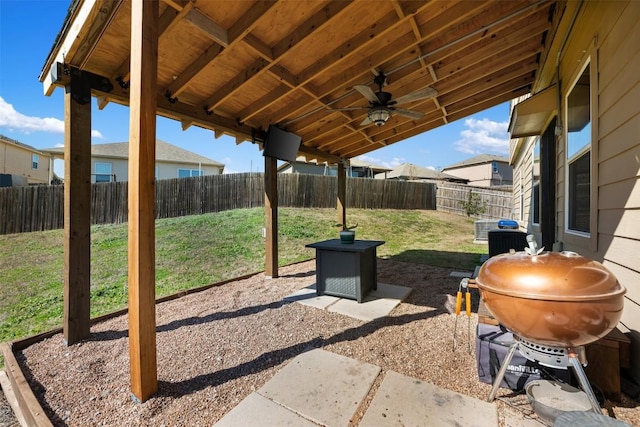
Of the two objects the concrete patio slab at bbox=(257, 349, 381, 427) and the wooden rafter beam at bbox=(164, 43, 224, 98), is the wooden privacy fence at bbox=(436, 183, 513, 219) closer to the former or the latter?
the concrete patio slab at bbox=(257, 349, 381, 427)

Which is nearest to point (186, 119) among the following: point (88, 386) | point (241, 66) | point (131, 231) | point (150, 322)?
point (241, 66)

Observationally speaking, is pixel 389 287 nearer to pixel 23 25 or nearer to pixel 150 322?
pixel 150 322

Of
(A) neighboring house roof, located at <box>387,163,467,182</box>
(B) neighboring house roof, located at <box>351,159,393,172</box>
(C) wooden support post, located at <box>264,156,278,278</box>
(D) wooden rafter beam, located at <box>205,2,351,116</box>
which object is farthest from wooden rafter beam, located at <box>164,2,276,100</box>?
(A) neighboring house roof, located at <box>387,163,467,182</box>

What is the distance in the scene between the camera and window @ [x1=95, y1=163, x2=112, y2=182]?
49.3ft

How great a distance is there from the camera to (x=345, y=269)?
3980 millimetres

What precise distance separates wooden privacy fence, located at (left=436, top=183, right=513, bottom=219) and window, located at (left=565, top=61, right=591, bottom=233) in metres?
12.4

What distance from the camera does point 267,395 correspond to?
199 cm

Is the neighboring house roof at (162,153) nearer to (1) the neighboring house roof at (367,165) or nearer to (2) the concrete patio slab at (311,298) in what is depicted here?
(1) the neighboring house roof at (367,165)

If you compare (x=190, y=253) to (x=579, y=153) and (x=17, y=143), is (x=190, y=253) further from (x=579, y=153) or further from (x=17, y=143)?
(x=17, y=143)

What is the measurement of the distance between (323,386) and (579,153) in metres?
3.33

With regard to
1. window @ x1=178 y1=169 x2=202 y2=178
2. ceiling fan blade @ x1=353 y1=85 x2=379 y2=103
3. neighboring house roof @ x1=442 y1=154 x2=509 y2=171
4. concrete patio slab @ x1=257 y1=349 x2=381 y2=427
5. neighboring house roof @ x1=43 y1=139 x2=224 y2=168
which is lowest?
concrete patio slab @ x1=257 y1=349 x2=381 y2=427

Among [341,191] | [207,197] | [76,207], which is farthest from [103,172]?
[76,207]

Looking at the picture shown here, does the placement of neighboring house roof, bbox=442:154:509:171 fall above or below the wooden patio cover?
above

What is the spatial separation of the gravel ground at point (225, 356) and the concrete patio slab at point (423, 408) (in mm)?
80
